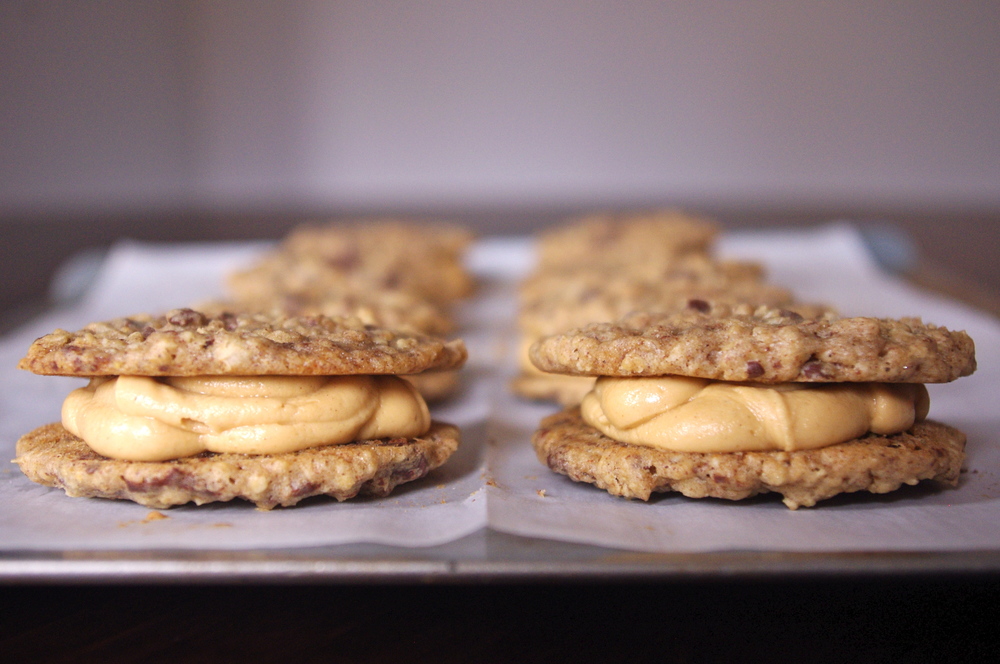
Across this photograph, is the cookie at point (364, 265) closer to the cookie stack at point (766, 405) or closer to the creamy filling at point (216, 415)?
the creamy filling at point (216, 415)

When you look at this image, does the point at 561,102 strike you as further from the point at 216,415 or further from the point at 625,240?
the point at 216,415

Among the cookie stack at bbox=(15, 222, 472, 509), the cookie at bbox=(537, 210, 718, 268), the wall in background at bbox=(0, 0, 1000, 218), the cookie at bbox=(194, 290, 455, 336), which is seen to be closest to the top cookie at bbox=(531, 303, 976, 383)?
the cookie stack at bbox=(15, 222, 472, 509)

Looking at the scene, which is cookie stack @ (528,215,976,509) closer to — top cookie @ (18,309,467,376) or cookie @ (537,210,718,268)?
top cookie @ (18,309,467,376)

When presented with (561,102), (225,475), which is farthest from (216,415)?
(561,102)

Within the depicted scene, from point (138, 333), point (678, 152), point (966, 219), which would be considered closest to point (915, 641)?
point (138, 333)

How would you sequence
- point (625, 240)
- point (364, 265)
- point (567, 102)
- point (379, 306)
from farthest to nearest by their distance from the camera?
point (567, 102) → point (625, 240) → point (364, 265) → point (379, 306)

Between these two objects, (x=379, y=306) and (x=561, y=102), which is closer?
(x=379, y=306)

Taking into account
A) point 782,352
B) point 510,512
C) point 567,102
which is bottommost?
point 510,512
